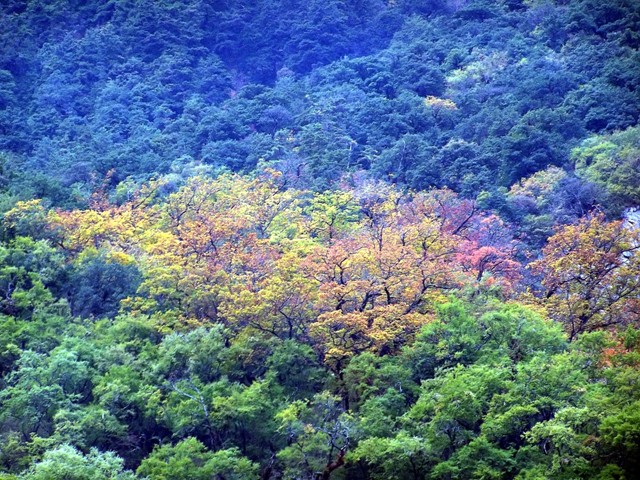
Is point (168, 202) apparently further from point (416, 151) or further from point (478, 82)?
point (478, 82)

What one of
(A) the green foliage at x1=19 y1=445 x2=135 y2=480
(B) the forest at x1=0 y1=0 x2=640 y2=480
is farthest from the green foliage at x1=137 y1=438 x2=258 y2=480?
(A) the green foliage at x1=19 y1=445 x2=135 y2=480

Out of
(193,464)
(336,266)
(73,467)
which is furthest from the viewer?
(336,266)

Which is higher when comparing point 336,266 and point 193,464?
point 336,266

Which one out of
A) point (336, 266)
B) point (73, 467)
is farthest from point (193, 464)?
point (336, 266)

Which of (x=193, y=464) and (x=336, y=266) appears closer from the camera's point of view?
(x=193, y=464)

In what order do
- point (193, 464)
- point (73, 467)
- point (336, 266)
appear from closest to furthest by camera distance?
point (73, 467), point (193, 464), point (336, 266)

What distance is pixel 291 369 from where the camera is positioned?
22.5 meters

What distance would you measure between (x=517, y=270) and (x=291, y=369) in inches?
448

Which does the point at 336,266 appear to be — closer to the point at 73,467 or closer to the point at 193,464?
the point at 193,464

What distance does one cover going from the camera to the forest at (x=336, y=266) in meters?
19.3

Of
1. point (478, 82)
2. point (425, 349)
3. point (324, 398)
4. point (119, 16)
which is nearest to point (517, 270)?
point (425, 349)

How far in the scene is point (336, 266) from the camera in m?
24.9

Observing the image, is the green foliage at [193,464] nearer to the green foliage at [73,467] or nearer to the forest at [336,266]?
the forest at [336,266]

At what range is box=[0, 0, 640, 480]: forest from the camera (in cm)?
1928
